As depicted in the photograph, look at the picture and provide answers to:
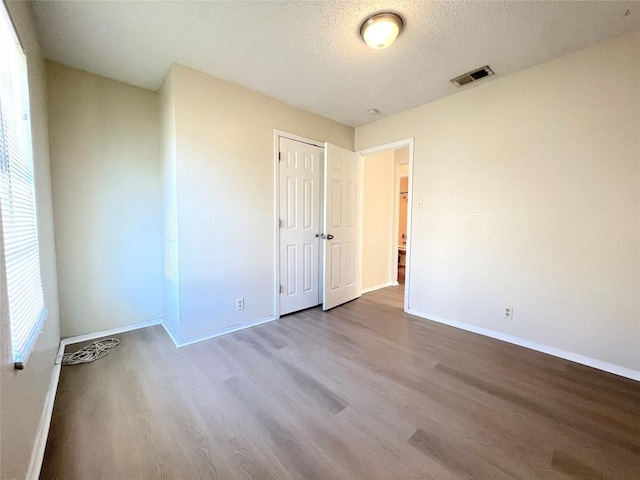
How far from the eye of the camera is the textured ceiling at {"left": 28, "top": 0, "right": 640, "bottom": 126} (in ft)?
5.40

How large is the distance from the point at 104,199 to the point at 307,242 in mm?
2097

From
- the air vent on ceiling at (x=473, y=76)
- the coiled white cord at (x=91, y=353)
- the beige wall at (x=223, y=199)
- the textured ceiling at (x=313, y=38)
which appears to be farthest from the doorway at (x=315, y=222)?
the coiled white cord at (x=91, y=353)

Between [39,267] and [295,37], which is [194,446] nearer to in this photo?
[39,267]

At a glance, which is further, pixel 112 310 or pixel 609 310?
pixel 112 310

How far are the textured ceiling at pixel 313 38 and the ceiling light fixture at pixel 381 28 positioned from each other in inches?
1.9

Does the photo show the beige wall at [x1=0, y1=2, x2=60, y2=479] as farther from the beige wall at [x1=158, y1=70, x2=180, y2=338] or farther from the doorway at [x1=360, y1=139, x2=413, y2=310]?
the doorway at [x1=360, y1=139, x2=413, y2=310]

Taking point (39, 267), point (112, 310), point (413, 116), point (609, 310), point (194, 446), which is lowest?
point (194, 446)

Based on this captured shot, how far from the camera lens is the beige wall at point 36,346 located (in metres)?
0.91

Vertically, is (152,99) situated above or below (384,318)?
above

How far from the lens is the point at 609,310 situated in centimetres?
199

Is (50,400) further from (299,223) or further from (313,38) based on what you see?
(313,38)

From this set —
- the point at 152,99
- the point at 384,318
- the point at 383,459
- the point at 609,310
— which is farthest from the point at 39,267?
the point at 609,310

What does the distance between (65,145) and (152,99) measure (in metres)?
0.91

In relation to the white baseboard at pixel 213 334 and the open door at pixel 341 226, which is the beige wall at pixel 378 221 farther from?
the white baseboard at pixel 213 334
